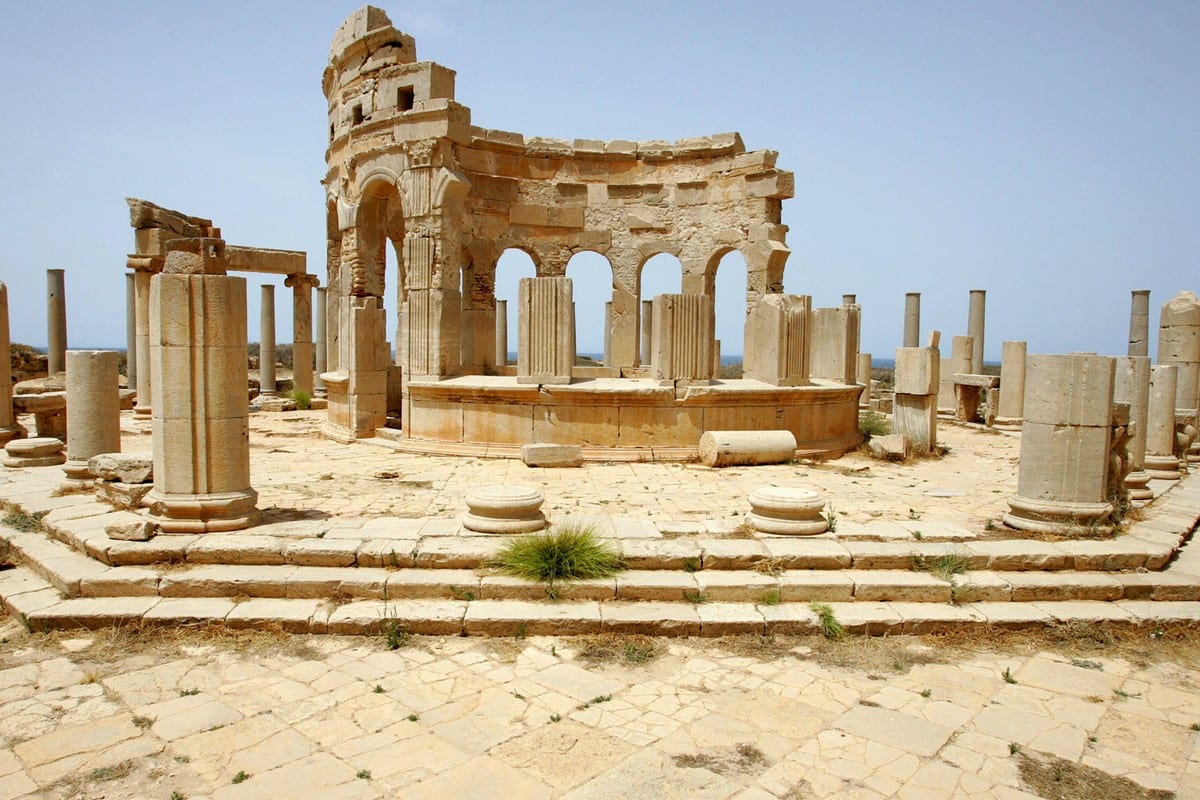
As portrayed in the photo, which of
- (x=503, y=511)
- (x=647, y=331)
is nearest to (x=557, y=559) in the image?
(x=503, y=511)

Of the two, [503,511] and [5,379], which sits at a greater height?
[5,379]

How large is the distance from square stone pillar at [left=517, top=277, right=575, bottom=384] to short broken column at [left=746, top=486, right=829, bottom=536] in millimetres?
5096

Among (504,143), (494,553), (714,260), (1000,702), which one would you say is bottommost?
(1000,702)

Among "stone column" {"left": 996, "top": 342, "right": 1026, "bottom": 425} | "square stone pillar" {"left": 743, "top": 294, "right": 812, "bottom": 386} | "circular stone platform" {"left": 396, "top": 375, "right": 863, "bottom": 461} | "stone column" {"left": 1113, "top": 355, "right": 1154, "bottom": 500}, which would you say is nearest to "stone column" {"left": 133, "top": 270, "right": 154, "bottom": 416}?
"circular stone platform" {"left": 396, "top": 375, "right": 863, "bottom": 461}

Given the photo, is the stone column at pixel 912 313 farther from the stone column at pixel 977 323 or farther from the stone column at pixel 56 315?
the stone column at pixel 56 315

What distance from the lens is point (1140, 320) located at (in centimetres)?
2117

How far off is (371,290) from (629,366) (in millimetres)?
5596

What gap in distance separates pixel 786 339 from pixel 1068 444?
5.43 meters

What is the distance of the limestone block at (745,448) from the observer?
35.4 ft

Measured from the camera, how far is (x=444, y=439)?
11.9m

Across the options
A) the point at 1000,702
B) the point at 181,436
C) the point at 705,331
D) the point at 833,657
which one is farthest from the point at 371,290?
the point at 1000,702

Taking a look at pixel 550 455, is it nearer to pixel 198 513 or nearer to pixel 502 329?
pixel 198 513

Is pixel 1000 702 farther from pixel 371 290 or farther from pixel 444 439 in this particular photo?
pixel 371 290

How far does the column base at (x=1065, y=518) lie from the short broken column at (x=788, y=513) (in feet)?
6.40
